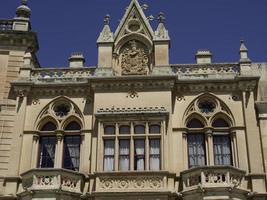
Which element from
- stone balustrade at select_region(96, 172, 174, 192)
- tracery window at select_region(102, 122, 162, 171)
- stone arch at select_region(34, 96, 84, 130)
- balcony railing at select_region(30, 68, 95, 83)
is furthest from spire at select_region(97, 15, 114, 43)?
stone balustrade at select_region(96, 172, 174, 192)

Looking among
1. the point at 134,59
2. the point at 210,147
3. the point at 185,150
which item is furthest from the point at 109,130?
the point at 210,147

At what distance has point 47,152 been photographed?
2639 centimetres

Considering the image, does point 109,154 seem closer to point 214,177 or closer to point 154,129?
point 154,129

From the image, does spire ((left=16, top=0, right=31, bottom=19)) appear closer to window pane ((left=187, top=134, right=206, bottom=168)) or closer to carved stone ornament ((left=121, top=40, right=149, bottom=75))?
carved stone ornament ((left=121, top=40, right=149, bottom=75))

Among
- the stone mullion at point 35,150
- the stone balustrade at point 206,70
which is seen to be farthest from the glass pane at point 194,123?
the stone mullion at point 35,150

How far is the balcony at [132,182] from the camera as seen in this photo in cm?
2366

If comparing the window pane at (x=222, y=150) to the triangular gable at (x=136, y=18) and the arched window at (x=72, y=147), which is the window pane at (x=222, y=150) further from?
the arched window at (x=72, y=147)

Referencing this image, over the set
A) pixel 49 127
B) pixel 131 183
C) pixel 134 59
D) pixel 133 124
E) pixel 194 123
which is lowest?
pixel 131 183

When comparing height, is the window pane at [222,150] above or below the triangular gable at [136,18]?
below

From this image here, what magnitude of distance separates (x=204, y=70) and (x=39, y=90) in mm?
9612

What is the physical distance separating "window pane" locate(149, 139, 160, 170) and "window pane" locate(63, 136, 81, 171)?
13.5 feet

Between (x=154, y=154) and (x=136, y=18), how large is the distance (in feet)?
29.7

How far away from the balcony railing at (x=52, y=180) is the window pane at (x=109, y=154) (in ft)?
5.17

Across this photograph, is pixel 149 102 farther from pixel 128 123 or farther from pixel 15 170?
pixel 15 170
